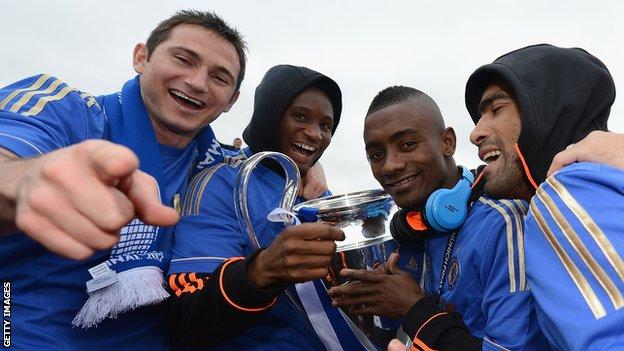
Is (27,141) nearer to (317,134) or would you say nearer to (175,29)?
(175,29)

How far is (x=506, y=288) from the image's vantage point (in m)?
1.84

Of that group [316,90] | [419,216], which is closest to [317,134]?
[316,90]

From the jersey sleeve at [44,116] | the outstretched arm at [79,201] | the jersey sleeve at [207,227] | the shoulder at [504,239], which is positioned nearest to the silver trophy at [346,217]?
the jersey sleeve at [207,227]

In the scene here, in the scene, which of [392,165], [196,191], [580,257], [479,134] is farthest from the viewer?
[392,165]

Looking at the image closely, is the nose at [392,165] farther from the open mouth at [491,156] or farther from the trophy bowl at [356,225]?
the open mouth at [491,156]

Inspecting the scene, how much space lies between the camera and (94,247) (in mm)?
766

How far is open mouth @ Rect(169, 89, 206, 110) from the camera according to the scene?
2611 mm

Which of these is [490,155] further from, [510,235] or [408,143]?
[408,143]

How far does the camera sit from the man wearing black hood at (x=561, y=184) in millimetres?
1198

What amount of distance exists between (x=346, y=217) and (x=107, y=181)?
1464mm

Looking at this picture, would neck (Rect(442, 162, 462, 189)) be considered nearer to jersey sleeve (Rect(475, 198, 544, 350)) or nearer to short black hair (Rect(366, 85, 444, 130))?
short black hair (Rect(366, 85, 444, 130))

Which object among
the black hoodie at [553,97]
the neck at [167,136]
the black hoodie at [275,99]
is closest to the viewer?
the black hoodie at [553,97]

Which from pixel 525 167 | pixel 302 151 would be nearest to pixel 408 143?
pixel 302 151

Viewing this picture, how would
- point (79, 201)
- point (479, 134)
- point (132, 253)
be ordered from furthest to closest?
point (479, 134) → point (132, 253) → point (79, 201)
